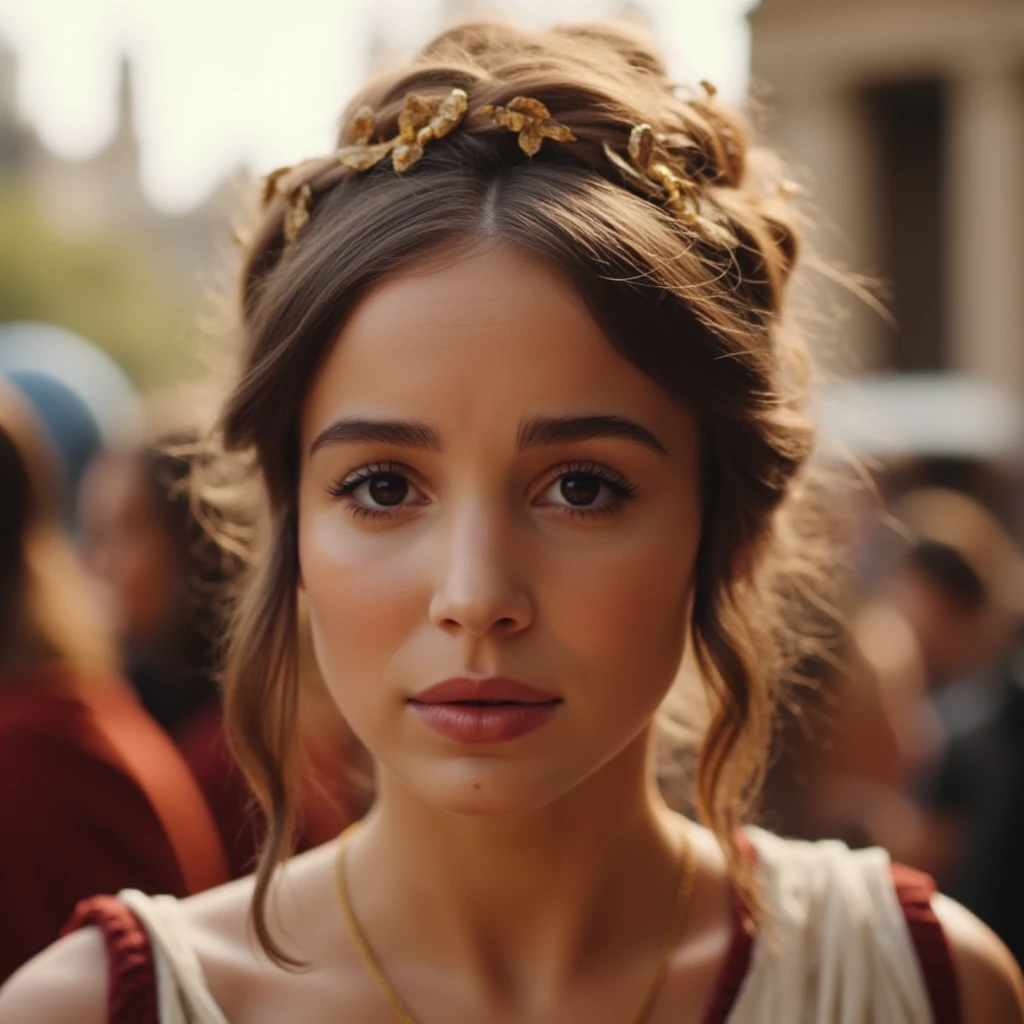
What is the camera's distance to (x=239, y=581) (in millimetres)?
2674

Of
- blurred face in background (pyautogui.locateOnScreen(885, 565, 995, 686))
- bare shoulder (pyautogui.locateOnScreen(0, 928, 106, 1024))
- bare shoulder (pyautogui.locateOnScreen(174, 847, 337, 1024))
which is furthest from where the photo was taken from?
blurred face in background (pyautogui.locateOnScreen(885, 565, 995, 686))

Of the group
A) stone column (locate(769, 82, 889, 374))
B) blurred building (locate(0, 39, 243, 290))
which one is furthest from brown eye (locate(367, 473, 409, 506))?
blurred building (locate(0, 39, 243, 290))

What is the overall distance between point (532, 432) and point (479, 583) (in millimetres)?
199

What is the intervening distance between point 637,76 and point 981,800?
2526 mm

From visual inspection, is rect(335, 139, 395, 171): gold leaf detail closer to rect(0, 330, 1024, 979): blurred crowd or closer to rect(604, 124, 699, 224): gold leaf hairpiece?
rect(604, 124, 699, 224): gold leaf hairpiece

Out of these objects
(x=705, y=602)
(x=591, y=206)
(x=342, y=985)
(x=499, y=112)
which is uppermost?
(x=499, y=112)

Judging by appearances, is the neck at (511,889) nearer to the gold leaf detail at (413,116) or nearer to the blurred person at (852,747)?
the gold leaf detail at (413,116)

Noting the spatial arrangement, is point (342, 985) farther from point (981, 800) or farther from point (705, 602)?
point (981, 800)

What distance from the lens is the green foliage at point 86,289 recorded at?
38781 mm

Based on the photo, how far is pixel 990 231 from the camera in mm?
30281

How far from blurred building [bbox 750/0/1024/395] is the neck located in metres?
28.1

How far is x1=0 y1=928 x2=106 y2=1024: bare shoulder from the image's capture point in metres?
2.00

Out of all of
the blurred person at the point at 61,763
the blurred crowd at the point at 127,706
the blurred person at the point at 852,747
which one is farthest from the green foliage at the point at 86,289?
the blurred person at the point at 61,763

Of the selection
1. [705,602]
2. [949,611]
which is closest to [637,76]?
[705,602]
